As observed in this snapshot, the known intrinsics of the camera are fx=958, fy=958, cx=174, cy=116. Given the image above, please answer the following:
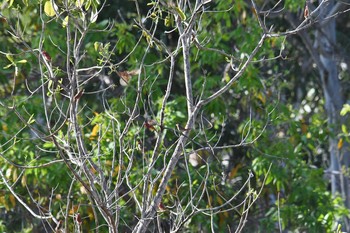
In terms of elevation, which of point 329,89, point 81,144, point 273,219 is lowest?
point 329,89

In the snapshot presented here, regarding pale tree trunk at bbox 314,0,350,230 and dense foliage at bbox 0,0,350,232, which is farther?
pale tree trunk at bbox 314,0,350,230

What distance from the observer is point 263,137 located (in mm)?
7758

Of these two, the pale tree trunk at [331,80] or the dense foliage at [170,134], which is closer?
the dense foliage at [170,134]

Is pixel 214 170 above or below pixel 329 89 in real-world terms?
above

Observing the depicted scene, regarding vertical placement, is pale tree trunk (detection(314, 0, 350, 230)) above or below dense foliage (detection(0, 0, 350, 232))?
below

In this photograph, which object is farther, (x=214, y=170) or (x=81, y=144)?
(x=214, y=170)

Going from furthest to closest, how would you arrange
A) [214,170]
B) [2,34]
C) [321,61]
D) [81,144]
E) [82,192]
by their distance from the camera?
[321,61]
[2,34]
[214,170]
[82,192]
[81,144]

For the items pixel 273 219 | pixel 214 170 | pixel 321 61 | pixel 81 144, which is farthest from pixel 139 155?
pixel 321 61

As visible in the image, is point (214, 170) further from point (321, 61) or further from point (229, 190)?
point (321, 61)

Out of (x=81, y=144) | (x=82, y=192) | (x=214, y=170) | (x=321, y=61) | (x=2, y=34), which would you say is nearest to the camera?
(x=81, y=144)

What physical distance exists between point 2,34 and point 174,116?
2.01 m

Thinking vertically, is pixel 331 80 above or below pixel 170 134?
below

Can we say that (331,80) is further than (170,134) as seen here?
Yes

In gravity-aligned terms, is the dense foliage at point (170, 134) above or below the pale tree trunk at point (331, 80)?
above
